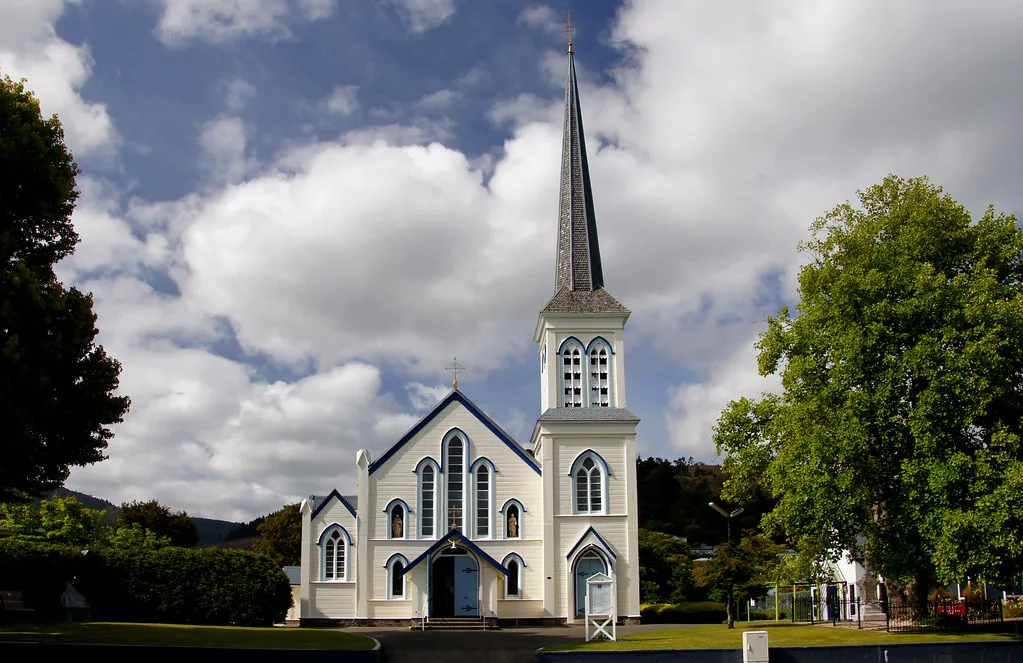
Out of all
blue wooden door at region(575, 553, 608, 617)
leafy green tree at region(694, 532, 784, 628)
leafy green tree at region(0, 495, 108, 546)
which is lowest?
blue wooden door at region(575, 553, 608, 617)

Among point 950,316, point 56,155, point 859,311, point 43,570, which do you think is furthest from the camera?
point 43,570

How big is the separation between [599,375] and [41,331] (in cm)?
2669

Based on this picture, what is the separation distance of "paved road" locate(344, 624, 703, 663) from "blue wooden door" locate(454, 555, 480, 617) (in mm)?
2346

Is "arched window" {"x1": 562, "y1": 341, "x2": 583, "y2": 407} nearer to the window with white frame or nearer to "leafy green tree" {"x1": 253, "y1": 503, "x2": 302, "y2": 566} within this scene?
the window with white frame

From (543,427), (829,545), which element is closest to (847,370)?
(829,545)

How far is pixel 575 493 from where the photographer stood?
40844 millimetres

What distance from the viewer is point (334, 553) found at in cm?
4178

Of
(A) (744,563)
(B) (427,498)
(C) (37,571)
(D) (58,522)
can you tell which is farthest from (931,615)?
(D) (58,522)

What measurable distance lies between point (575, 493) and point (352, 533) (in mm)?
10344

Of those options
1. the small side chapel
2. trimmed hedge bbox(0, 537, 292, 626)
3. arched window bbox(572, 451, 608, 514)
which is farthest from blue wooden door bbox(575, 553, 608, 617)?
trimmed hedge bbox(0, 537, 292, 626)

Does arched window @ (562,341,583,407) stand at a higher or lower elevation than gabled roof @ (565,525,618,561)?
higher

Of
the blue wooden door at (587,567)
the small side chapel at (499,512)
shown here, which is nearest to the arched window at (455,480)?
the small side chapel at (499,512)

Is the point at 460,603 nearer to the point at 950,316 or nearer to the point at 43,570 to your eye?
the point at 43,570

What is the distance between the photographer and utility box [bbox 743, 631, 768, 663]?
73.4ft
